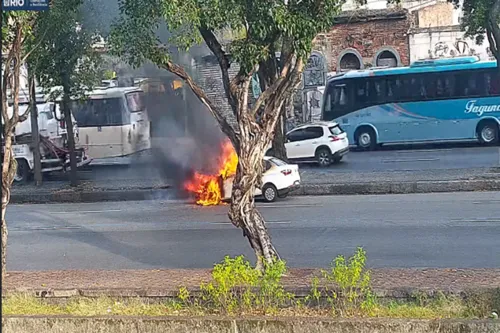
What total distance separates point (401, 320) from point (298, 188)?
14.1 m

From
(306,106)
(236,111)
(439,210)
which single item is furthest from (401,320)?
(306,106)

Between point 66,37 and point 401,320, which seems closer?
point 401,320

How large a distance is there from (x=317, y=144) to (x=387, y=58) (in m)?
11.6

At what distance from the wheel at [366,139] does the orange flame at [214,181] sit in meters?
12.4

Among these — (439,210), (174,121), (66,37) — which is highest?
(66,37)

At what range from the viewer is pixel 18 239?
1569 cm

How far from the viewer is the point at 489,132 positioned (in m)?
30.3

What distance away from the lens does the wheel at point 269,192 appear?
19438mm

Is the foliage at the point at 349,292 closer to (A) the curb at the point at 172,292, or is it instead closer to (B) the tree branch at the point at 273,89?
(A) the curb at the point at 172,292

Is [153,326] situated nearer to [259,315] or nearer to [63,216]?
[259,315]

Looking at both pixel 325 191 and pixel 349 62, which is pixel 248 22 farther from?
pixel 349 62

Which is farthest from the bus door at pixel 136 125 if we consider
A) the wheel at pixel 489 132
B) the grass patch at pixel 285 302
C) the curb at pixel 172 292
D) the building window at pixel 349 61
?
the grass patch at pixel 285 302

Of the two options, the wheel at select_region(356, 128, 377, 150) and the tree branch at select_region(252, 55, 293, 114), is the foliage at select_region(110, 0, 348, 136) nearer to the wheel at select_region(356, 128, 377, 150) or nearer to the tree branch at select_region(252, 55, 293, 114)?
the tree branch at select_region(252, 55, 293, 114)

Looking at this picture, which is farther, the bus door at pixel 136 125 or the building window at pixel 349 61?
the building window at pixel 349 61
